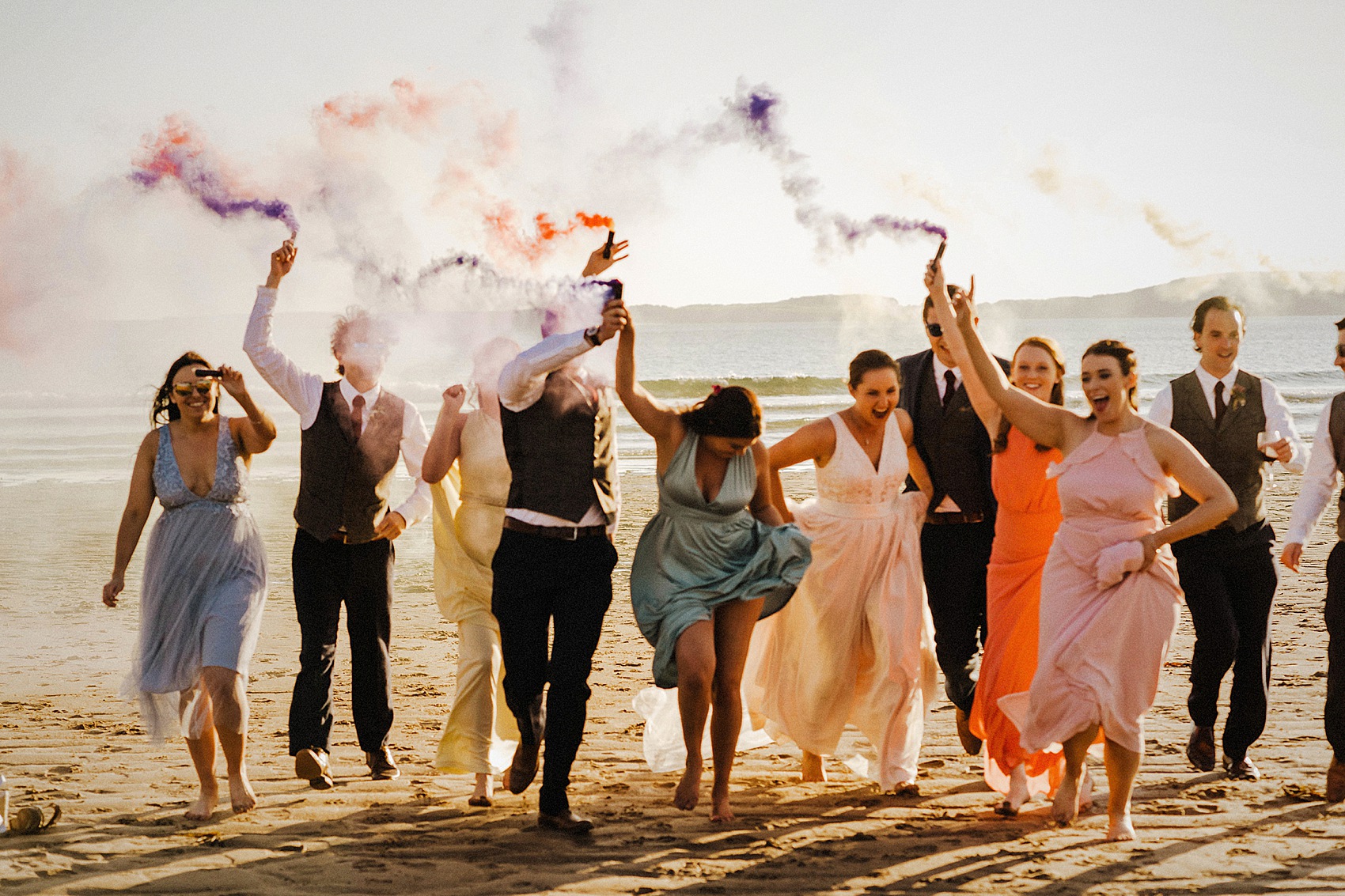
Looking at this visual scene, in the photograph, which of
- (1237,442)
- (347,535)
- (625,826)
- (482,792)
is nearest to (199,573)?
(347,535)

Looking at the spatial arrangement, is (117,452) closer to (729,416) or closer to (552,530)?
(552,530)

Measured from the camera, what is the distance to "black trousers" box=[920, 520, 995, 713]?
638 cm

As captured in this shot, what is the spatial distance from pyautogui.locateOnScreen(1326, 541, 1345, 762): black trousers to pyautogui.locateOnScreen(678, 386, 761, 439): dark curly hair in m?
2.72

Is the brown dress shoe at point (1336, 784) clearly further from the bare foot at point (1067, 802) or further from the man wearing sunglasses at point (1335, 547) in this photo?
the bare foot at point (1067, 802)

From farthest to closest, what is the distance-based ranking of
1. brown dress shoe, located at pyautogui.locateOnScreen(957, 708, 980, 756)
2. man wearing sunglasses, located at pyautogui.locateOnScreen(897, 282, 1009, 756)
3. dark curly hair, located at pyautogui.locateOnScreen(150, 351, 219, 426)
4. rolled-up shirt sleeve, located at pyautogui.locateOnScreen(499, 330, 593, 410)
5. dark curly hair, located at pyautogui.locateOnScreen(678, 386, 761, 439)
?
brown dress shoe, located at pyautogui.locateOnScreen(957, 708, 980, 756)
man wearing sunglasses, located at pyautogui.locateOnScreen(897, 282, 1009, 756)
dark curly hair, located at pyautogui.locateOnScreen(150, 351, 219, 426)
dark curly hair, located at pyautogui.locateOnScreen(678, 386, 761, 439)
rolled-up shirt sleeve, located at pyautogui.locateOnScreen(499, 330, 593, 410)

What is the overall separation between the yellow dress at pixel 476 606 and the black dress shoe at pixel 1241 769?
347cm

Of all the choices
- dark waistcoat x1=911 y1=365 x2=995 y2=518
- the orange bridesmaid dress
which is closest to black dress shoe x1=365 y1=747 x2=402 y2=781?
the orange bridesmaid dress

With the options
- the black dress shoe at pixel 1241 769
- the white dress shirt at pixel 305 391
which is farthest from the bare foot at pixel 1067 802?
the white dress shirt at pixel 305 391

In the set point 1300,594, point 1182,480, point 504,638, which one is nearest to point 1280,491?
point 1300,594

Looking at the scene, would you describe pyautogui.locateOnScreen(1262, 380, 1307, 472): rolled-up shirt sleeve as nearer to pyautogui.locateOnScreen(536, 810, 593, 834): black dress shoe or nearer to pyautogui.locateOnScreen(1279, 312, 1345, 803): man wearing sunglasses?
pyautogui.locateOnScreen(1279, 312, 1345, 803): man wearing sunglasses

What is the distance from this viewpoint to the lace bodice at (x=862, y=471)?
6.21 m

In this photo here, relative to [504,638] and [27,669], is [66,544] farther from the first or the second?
[504,638]

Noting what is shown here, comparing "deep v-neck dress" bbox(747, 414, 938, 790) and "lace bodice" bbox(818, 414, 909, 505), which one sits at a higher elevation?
"lace bodice" bbox(818, 414, 909, 505)

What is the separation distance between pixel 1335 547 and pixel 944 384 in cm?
196
